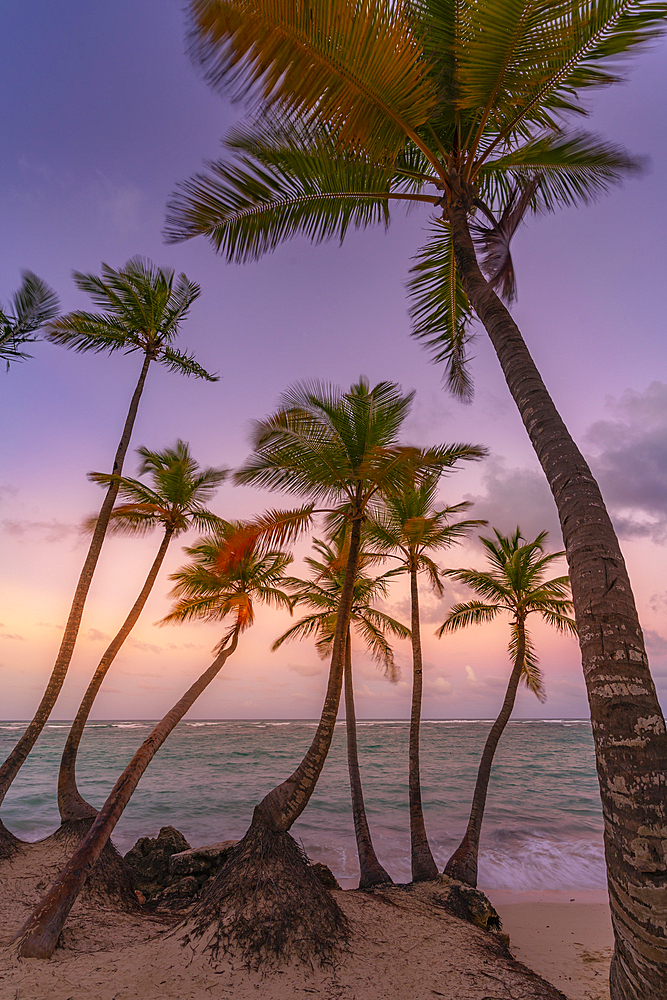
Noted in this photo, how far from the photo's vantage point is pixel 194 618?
47.1ft

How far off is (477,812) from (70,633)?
29.1ft

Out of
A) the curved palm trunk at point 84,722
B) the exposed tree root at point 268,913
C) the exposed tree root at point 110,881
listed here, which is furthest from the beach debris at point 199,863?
the exposed tree root at point 268,913

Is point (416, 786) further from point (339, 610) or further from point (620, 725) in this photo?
point (620, 725)

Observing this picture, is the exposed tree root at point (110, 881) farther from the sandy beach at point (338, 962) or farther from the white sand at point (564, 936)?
the white sand at point (564, 936)

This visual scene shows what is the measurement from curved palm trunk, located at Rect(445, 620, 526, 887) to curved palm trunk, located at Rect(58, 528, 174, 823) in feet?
22.6

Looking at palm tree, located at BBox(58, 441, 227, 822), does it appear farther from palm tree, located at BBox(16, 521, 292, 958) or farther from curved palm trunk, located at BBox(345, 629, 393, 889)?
curved palm trunk, located at BBox(345, 629, 393, 889)

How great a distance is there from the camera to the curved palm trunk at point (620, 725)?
2104 mm

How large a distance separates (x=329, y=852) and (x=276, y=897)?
10723 mm

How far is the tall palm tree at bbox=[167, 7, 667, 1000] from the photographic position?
2279 mm

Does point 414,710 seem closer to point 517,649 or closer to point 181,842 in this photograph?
point 517,649

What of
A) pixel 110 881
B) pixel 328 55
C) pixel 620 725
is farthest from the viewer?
pixel 110 881

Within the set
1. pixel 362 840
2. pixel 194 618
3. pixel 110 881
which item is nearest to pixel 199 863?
pixel 110 881

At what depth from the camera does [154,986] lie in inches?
194

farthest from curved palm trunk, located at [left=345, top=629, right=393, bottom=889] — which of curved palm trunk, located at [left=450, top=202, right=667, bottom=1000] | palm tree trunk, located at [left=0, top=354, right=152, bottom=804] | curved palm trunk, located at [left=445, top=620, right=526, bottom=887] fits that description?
curved palm trunk, located at [left=450, top=202, right=667, bottom=1000]
